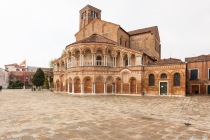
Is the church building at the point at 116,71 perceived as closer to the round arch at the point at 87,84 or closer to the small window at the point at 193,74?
the round arch at the point at 87,84

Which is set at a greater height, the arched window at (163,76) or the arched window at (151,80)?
the arched window at (163,76)

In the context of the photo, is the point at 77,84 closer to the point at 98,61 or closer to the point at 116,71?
the point at 98,61

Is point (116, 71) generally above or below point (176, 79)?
above

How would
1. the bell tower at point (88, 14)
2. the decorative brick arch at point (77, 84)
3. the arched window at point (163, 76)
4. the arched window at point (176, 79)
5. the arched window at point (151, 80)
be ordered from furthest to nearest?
1. the bell tower at point (88, 14)
2. the decorative brick arch at point (77, 84)
3. the arched window at point (151, 80)
4. the arched window at point (163, 76)
5. the arched window at point (176, 79)

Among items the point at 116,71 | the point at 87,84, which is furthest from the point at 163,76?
the point at 87,84

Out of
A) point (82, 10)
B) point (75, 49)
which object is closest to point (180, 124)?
point (75, 49)

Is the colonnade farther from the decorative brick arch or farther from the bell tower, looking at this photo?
the bell tower

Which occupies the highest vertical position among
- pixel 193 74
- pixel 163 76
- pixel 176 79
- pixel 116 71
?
pixel 116 71

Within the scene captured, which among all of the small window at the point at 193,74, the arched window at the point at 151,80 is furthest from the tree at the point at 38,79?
the small window at the point at 193,74

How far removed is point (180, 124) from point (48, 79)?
145ft

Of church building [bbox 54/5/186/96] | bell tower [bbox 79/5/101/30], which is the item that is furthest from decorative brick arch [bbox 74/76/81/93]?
bell tower [bbox 79/5/101/30]

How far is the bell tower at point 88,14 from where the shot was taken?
136ft

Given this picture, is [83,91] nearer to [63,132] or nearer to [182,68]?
[182,68]

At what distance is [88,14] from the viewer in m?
41.6
